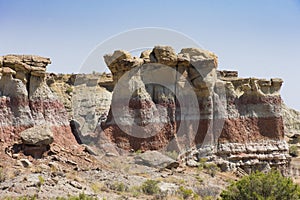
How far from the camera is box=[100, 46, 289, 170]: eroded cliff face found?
27266mm

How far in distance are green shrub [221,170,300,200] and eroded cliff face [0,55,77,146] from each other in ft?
33.5

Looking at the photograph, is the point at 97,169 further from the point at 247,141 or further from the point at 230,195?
the point at 247,141

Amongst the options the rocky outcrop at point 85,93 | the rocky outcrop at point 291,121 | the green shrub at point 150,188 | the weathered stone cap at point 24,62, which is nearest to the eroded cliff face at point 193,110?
the weathered stone cap at point 24,62

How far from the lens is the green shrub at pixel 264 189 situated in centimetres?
1809

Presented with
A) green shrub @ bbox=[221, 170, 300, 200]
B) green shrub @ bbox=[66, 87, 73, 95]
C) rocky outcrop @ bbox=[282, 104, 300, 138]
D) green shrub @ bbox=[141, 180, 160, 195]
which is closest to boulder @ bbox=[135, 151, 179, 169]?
green shrub @ bbox=[141, 180, 160, 195]

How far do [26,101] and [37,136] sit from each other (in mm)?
2418

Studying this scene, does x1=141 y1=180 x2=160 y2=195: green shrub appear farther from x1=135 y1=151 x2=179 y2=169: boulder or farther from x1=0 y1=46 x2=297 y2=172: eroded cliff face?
x1=0 y1=46 x2=297 y2=172: eroded cliff face

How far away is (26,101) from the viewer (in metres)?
23.6

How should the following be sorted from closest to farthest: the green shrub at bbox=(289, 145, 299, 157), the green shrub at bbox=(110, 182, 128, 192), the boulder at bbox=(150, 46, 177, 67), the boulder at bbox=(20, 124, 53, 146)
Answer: the green shrub at bbox=(110, 182, 128, 192) → the boulder at bbox=(20, 124, 53, 146) → the boulder at bbox=(150, 46, 177, 67) → the green shrub at bbox=(289, 145, 299, 157)

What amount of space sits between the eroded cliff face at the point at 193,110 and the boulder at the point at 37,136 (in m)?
4.84

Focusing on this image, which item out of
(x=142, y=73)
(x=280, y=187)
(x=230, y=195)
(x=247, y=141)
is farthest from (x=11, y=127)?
(x=247, y=141)

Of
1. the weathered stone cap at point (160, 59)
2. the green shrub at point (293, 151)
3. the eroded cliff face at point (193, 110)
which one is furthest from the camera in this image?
the green shrub at point (293, 151)

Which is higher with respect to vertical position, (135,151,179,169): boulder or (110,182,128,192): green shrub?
(135,151,179,169): boulder

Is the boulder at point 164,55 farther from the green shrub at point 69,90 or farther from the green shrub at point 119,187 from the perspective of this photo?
the green shrub at point 69,90
